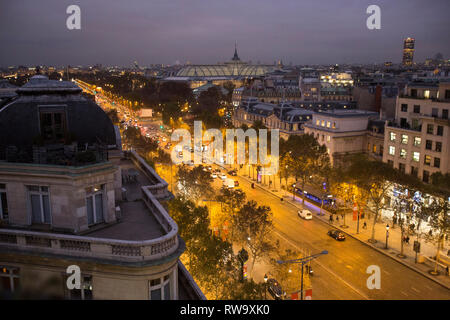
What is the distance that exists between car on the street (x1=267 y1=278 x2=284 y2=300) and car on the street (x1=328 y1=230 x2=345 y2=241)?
15.5m

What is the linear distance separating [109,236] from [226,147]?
239 feet

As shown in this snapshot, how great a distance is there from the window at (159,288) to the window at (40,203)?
618 centimetres

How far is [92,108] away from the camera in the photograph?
20.7 metres

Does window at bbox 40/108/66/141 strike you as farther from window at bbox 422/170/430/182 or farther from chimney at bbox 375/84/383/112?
chimney at bbox 375/84/383/112

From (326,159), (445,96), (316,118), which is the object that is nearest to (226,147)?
(316,118)

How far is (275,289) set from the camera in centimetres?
3366

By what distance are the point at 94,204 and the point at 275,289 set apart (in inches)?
859

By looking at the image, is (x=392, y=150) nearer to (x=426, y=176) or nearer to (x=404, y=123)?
(x=404, y=123)

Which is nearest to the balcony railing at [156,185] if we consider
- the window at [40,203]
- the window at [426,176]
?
the window at [40,203]

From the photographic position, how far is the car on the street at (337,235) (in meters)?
47.1

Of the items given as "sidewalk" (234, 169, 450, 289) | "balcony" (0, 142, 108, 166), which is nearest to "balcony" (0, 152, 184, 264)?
"balcony" (0, 142, 108, 166)

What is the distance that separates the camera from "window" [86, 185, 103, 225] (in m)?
16.9
